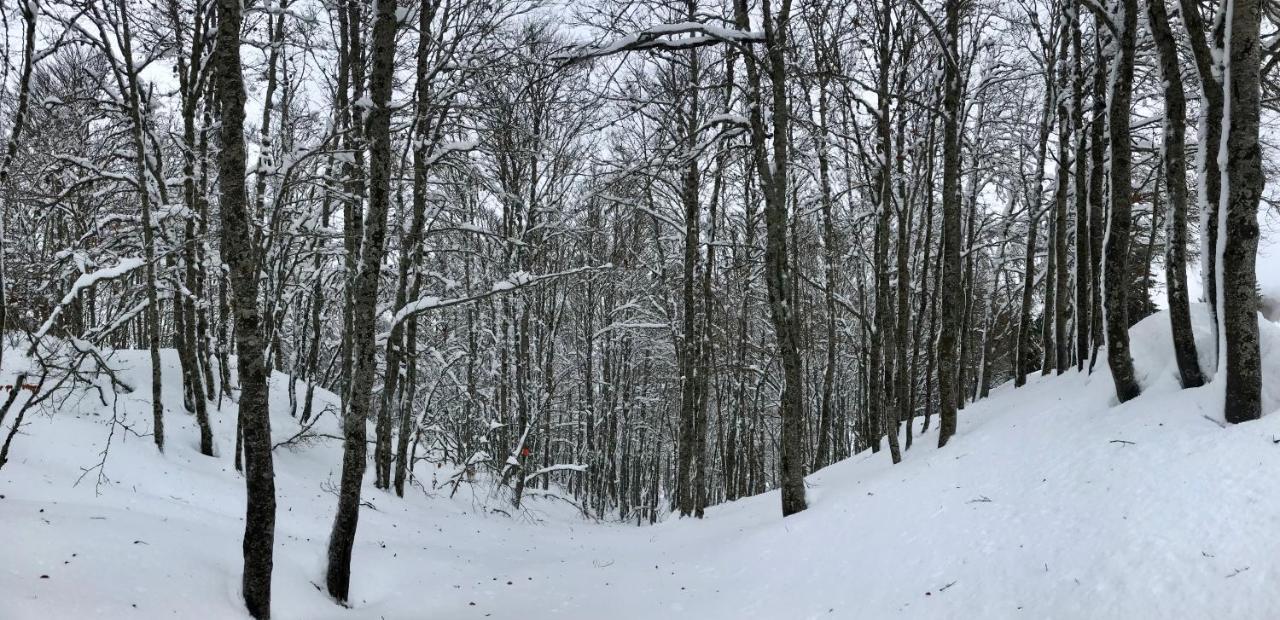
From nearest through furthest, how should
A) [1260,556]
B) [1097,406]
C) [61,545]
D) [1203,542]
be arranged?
1. [1260,556]
2. [1203,542]
3. [61,545]
4. [1097,406]

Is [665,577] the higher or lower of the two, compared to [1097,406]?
lower

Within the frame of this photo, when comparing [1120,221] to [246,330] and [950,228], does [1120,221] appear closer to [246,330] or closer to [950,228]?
[950,228]

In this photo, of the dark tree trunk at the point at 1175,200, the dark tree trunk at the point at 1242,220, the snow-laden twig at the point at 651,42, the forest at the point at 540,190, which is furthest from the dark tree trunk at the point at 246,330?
A: the dark tree trunk at the point at 1175,200

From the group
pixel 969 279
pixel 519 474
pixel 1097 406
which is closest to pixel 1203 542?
pixel 1097 406

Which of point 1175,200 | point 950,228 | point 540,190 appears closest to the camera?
point 1175,200

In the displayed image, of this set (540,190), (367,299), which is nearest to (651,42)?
(367,299)

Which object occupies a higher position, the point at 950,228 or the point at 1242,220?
the point at 950,228

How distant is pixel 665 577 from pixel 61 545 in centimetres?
552

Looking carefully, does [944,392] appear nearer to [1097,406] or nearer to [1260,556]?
[1097,406]

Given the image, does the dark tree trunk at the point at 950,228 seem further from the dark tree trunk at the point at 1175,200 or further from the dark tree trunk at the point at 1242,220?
the dark tree trunk at the point at 1242,220

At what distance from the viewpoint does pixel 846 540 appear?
634cm

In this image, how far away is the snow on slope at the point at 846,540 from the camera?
354 centimetres

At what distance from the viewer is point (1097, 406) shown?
5.98m

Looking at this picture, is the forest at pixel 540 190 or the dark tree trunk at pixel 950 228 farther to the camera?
the dark tree trunk at pixel 950 228
